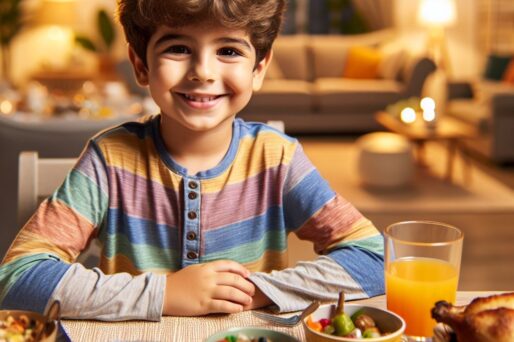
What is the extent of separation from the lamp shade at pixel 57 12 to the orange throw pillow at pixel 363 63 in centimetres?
259

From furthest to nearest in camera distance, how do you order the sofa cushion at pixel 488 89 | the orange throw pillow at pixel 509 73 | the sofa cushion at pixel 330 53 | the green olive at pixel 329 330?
the sofa cushion at pixel 330 53, the orange throw pillow at pixel 509 73, the sofa cushion at pixel 488 89, the green olive at pixel 329 330

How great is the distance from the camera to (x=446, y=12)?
290 inches

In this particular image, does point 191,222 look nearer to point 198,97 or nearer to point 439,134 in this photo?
point 198,97

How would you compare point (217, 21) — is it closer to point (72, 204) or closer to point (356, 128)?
point (72, 204)

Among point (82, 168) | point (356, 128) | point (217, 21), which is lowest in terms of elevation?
point (356, 128)

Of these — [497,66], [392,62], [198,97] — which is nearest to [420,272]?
[198,97]

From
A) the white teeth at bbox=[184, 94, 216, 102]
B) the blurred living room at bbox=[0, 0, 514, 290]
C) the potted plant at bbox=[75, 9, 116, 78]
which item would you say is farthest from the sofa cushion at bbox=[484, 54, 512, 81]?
the white teeth at bbox=[184, 94, 216, 102]

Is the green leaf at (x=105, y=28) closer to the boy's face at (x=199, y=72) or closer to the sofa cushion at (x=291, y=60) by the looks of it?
the sofa cushion at (x=291, y=60)

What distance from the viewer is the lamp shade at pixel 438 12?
7.38m

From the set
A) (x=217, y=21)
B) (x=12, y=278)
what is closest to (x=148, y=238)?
(x=12, y=278)

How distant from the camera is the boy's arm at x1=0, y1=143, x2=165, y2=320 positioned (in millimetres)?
1069

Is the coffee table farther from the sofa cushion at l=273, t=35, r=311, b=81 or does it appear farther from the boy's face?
the boy's face

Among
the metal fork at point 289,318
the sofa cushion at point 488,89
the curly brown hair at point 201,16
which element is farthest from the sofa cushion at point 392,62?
the metal fork at point 289,318

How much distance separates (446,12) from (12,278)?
265 inches
